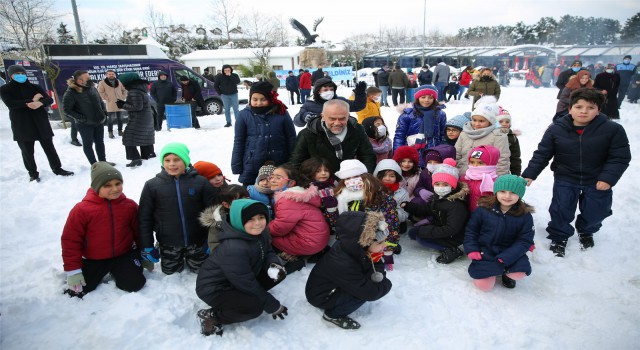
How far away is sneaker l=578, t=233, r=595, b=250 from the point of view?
13.2 feet

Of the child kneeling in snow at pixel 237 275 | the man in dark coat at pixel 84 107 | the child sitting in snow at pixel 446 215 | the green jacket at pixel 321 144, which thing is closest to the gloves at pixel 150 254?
the child kneeling in snow at pixel 237 275

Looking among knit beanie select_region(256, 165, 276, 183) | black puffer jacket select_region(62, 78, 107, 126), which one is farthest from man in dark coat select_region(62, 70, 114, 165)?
knit beanie select_region(256, 165, 276, 183)

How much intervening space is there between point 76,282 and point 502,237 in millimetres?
3782

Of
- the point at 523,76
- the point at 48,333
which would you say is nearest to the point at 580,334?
the point at 48,333

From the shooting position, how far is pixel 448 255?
12.5 feet

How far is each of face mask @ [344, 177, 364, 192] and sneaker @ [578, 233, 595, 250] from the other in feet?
8.84

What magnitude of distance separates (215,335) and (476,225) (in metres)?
2.53

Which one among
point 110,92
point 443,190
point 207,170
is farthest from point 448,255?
point 110,92

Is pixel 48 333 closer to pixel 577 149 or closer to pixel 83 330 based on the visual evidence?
pixel 83 330

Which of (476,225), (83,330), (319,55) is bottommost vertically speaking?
(83,330)

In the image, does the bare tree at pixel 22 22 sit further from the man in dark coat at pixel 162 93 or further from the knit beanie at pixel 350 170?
the knit beanie at pixel 350 170

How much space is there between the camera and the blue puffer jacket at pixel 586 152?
365cm

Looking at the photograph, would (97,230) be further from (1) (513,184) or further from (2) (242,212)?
(1) (513,184)

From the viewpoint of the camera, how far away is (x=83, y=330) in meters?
2.71
